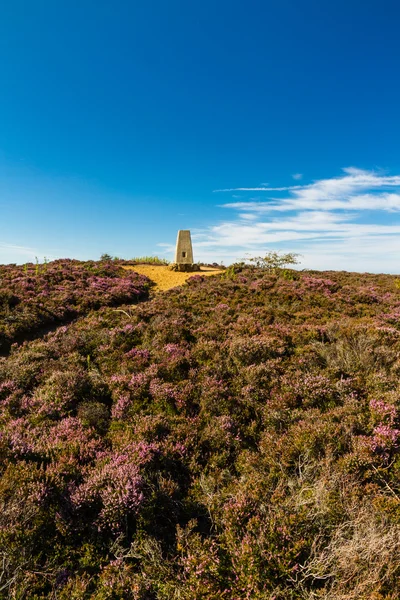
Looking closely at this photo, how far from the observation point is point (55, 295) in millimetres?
17109

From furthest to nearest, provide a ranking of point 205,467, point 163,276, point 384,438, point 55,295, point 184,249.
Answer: point 184,249
point 163,276
point 55,295
point 205,467
point 384,438

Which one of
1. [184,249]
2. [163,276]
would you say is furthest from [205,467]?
[184,249]

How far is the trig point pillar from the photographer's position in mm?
27953

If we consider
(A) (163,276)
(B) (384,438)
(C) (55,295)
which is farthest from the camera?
(A) (163,276)

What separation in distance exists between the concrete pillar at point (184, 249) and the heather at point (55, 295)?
17.4 feet

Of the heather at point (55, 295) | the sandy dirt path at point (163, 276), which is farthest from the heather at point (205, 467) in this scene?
the sandy dirt path at point (163, 276)

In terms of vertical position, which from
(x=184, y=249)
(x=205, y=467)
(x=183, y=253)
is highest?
(x=184, y=249)

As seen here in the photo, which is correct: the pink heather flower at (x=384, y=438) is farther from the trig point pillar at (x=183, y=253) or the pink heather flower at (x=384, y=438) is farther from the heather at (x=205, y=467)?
the trig point pillar at (x=183, y=253)

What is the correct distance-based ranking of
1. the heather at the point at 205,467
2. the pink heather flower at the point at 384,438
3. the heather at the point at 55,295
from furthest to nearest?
the heather at the point at 55,295 < the pink heather flower at the point at 384,438 < the heather at the point at 205,467

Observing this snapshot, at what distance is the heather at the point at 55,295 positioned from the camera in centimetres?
1319

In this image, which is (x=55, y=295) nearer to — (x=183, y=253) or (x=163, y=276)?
(x=163, y=276)

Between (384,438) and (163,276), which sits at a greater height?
(163,276)

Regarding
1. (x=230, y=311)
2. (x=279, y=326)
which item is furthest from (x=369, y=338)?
(x=230, y=311)

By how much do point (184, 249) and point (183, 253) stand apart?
1.33ft
